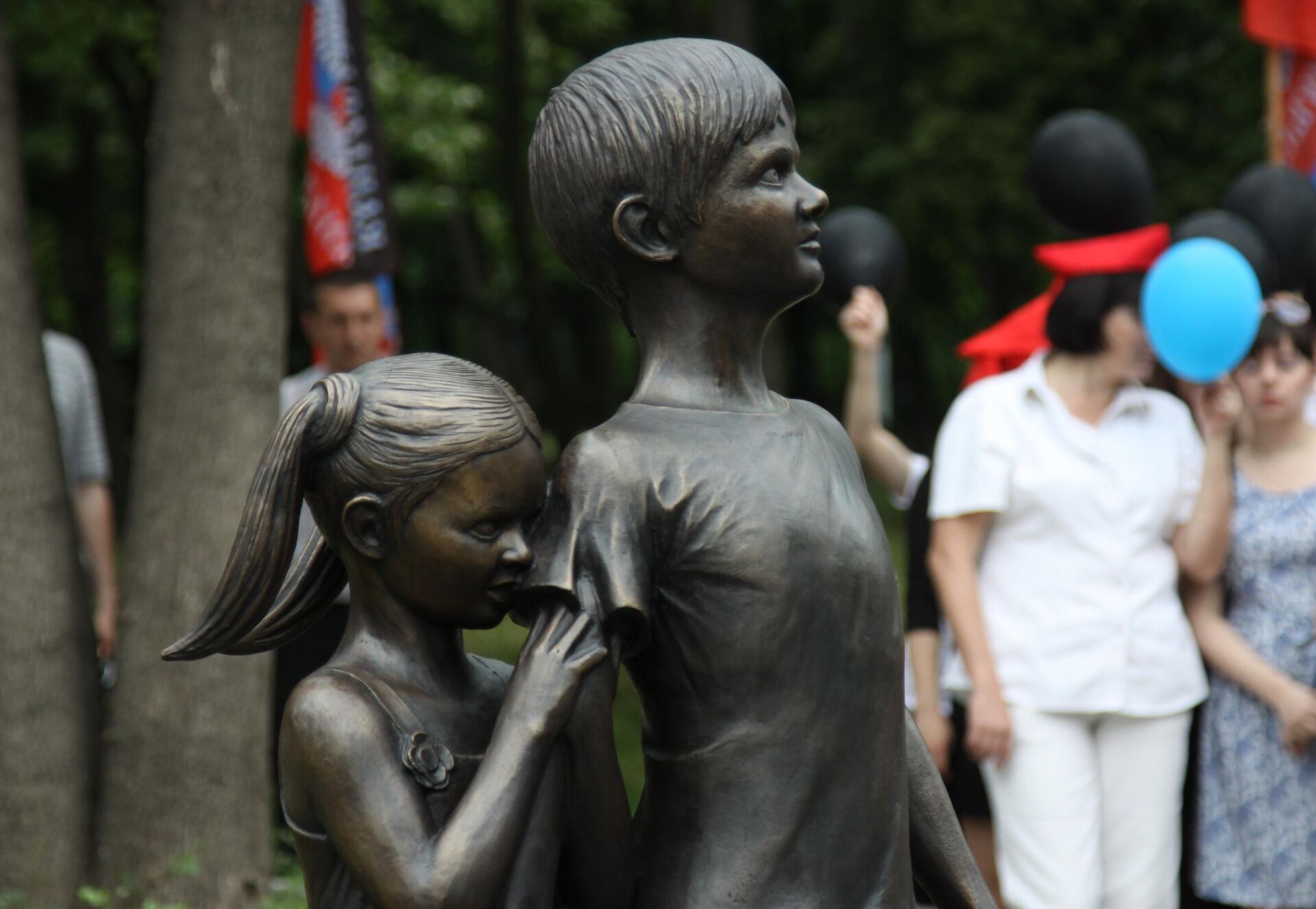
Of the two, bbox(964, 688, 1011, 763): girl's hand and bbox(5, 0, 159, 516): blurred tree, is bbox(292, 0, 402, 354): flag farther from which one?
bbox(5, 0, 159, 516): blurred tree

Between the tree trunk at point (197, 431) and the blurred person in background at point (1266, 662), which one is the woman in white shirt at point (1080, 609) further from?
the tree trunk at point (197, 431)

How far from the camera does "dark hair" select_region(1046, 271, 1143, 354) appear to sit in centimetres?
484

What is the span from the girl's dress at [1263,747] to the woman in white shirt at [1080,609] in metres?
0.17

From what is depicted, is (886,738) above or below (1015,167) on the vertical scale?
above

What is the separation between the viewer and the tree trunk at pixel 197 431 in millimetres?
5348

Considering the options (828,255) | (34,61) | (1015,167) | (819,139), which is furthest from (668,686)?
(819,139)

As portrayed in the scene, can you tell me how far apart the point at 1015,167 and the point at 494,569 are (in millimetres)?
15742

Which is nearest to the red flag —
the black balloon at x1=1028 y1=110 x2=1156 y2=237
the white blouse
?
the black balloon at x1=1028 y1=110 x2=1156 y2=237

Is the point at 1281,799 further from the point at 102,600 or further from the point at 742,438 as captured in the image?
the point at 102,600

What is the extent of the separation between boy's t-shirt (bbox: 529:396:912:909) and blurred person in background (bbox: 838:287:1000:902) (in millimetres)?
3129

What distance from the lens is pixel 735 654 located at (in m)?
1.91

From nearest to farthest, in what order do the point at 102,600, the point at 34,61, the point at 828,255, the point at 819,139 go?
1. the point at 828,255
2. the point at 102,600
3. the point at 34,61
4. the point at 819,139

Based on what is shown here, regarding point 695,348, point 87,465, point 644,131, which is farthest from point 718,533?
point 87,465

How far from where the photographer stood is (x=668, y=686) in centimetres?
195
